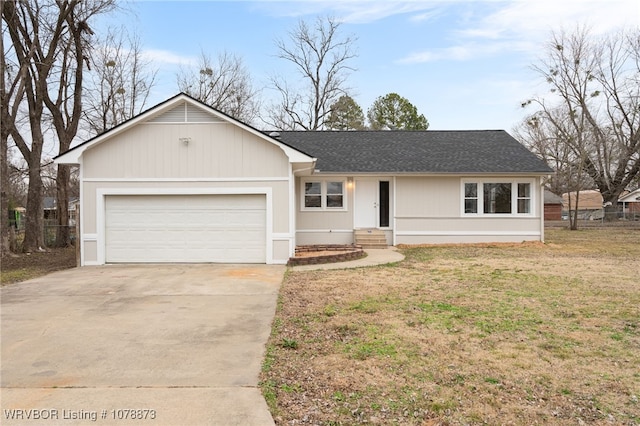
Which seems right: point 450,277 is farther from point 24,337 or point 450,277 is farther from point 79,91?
point 79,91

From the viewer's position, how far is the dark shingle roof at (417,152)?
16672mm

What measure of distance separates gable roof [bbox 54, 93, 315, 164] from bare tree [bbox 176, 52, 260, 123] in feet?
63.0

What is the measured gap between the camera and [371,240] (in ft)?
53.2

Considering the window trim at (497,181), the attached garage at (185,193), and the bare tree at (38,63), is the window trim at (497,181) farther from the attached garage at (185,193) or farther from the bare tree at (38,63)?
the bare tree at (38,63)

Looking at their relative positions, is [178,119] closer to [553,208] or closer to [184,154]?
[184,154]

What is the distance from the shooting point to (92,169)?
1253 centimetres

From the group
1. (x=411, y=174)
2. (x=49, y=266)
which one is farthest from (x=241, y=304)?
(x=411, y=174)

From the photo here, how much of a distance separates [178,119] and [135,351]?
8.69 meters

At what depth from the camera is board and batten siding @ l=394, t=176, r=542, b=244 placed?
1680 cm

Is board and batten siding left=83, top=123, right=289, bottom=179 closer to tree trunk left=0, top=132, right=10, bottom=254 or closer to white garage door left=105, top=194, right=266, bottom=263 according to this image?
white garage door left=105, top=194, right=266, bottom=263

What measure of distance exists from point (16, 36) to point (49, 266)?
31.0ft

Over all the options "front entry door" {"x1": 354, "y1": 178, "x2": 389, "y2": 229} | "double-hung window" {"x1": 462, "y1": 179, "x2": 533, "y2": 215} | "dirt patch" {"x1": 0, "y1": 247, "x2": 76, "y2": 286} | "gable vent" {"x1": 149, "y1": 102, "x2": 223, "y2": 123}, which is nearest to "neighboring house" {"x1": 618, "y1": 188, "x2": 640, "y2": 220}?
"double-hung window" {"x1": 462, "y1": 179, "x2": 533, "y2": 215}

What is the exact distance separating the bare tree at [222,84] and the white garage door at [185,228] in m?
19.7

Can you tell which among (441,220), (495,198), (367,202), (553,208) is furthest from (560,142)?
(367,202)
